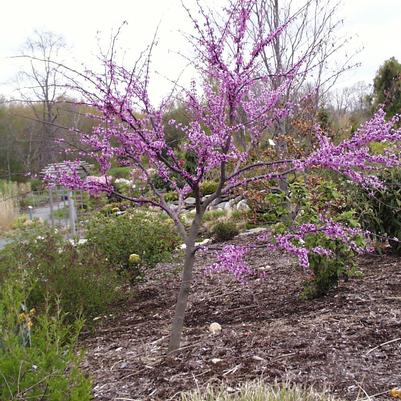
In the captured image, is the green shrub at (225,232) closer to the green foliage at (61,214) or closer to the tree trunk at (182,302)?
the green foliage at (61,214)

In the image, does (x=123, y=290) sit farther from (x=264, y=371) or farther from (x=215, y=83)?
(x=264, y=371)

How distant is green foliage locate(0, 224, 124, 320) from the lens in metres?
4.91

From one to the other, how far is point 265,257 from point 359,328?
150 inches

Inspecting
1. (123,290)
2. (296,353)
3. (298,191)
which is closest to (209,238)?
(123,290)

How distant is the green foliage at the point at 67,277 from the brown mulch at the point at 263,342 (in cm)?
29

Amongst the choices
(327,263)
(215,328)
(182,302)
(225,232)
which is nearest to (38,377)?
(182,302)

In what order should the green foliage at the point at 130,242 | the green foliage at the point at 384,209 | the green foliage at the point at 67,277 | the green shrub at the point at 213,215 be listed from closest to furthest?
the green foliage at the point at 67,277
the green foliage at the point at 384,209
the green foliage at the point at 130,242
the green shrub at the point at 213,215

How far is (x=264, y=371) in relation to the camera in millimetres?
3211

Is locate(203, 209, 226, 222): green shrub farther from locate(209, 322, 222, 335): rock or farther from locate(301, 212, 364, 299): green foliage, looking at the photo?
locate(209, 322, 222, 335): rock

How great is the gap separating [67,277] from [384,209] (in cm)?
353

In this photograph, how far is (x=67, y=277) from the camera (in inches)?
198

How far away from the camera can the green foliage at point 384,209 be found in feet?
20.6

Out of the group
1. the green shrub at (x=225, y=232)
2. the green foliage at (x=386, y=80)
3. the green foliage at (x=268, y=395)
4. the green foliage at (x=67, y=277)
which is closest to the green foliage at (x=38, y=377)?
the green foliage at (x=268, y=395)

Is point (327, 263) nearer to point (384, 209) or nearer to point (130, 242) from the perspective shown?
point (384, 209)
